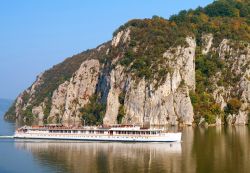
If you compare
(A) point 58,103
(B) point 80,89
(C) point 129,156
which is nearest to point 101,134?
(C) point 129,156

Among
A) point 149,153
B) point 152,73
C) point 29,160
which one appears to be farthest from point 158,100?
point 29,160

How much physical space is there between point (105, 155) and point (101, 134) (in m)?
17.6

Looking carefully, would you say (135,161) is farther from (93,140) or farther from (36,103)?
(36,103)

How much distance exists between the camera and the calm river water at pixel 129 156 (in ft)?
226

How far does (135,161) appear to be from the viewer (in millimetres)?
74500

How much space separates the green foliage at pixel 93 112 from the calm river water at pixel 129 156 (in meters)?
48.9

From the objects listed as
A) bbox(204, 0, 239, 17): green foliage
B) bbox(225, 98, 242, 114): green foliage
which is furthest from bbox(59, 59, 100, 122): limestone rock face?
bbox(204, 0, 239, 17): green foliage

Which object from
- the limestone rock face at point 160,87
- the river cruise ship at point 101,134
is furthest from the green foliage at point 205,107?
the river cruise ship at point 101,134

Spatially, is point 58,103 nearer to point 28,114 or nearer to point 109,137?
point 28,114

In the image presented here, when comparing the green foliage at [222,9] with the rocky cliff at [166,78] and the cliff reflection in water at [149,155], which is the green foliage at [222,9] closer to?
the rocky cliff at [166,78]

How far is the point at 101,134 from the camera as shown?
321 ft

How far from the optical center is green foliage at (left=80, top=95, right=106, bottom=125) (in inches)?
5807

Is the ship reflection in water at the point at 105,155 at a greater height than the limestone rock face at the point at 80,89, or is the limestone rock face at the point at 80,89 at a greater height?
the limestone rock face at the point at 80,89

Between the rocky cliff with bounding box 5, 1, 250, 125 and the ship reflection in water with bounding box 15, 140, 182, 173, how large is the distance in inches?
1823
